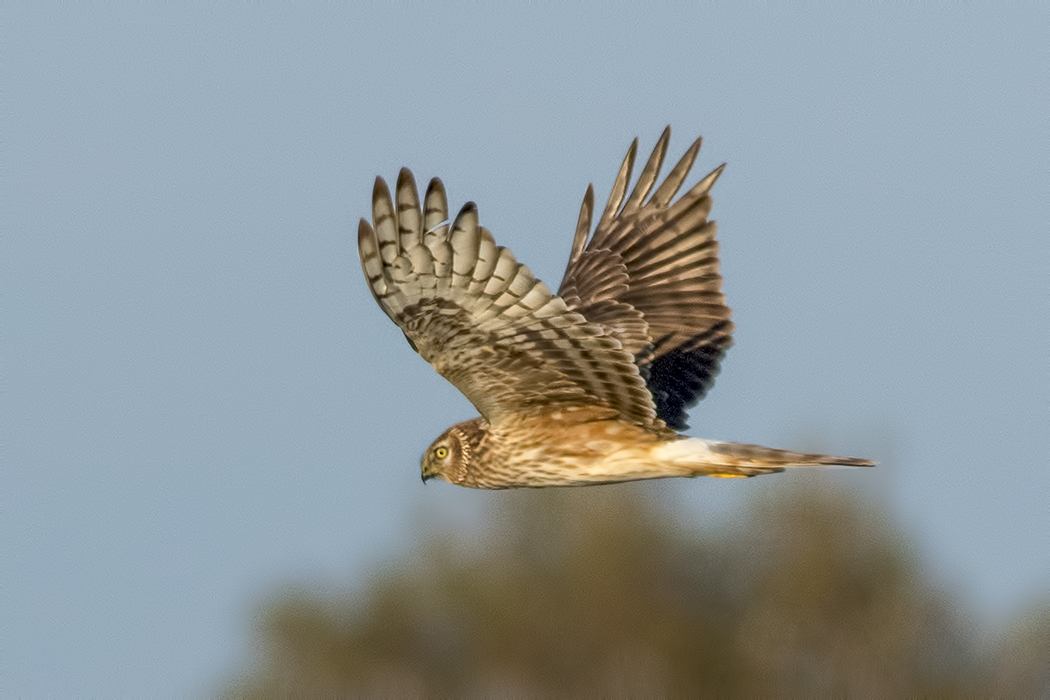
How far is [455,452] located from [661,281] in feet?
6.06

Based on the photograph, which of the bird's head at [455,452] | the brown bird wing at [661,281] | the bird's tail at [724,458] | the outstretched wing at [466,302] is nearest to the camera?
the outstretched wing at [466,302]

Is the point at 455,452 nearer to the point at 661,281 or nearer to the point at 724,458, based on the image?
the point at 724,458

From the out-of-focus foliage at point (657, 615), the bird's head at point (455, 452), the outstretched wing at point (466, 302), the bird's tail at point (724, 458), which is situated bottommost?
the out-of-focus foliage at point (657, 615)

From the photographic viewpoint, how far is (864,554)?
1065 inches

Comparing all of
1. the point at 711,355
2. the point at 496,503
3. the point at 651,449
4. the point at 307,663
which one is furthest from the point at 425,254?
the point at 307,663

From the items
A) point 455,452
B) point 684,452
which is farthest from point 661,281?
point 455,452

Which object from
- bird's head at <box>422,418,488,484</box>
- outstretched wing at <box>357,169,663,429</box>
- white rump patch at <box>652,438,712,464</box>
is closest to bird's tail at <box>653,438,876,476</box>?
white rump patch at <box>652,438,712,464</box>

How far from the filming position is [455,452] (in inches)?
370

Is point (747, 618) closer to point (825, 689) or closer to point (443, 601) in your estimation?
Result: point (825, 689)

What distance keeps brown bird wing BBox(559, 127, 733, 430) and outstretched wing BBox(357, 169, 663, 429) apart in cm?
161

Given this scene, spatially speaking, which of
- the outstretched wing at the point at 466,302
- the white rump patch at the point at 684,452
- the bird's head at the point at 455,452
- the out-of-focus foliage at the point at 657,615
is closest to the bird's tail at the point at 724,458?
the white rump patch at the point at 684,452

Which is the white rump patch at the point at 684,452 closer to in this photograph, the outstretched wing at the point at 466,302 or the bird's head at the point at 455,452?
the outstretched wing at the point at 466,302

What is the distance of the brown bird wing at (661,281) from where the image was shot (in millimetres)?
10008

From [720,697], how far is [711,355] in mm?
17471
